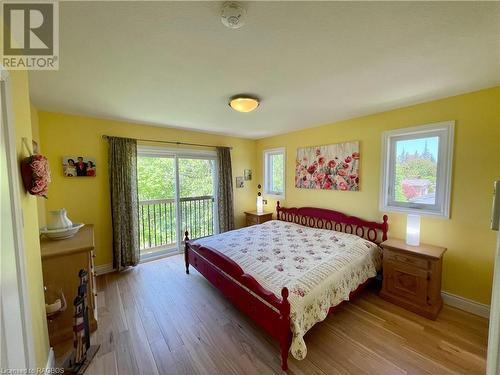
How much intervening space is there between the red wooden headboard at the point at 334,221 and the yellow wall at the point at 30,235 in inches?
142

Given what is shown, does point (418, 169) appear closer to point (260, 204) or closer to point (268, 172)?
point (268, 172)

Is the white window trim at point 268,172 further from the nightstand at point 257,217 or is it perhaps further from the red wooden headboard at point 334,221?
the nightstand at point 257,217

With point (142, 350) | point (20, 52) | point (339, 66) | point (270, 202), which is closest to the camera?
point (20, 52)

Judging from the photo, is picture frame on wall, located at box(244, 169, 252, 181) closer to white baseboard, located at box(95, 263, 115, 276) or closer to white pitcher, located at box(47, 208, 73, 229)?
white baseboard, located at box(95, 263, 115, 276)

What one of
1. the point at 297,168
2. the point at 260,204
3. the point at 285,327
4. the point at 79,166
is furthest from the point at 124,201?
the point at 297,168

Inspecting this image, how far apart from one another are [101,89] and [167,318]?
256 centimetres

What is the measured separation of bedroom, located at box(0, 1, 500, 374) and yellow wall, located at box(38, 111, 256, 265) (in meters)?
0.02

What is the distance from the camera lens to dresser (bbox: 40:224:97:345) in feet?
6.20

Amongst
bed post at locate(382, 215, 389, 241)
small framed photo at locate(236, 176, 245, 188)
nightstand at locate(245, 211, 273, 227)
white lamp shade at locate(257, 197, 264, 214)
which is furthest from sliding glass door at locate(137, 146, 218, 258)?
bed post at locate(382, 215, 389, 241)

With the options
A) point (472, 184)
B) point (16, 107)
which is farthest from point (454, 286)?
point (16, 107)

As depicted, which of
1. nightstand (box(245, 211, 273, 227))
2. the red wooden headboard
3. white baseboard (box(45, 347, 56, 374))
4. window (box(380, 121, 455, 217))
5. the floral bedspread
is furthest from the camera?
nightstand (box(245, 211, 273, 227))

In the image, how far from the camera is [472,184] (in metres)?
2.31

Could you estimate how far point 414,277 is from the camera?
240 centimetres

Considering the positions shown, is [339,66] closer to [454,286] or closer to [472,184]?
[472,184]
